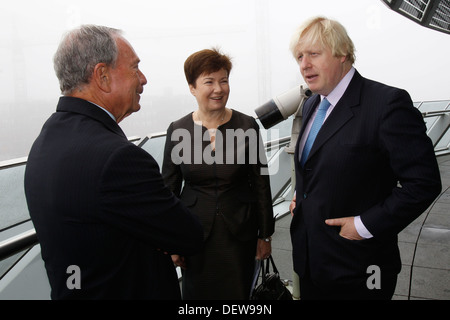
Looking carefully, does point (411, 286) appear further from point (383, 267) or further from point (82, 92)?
point (82, 92)

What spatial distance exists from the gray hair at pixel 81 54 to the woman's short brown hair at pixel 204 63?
0.88 m

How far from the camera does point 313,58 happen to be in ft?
4.98

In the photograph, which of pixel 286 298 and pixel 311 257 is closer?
pixel 311 257

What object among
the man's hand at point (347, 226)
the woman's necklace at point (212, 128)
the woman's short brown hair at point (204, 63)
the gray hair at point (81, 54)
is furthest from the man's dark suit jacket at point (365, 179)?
the gray hair at point (81, 54)

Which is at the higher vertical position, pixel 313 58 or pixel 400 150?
pixel 313 58

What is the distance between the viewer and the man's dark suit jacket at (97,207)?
99 cm

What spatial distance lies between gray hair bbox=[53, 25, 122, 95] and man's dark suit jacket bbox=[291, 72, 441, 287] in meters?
0.92

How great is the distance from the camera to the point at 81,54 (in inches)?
43.3

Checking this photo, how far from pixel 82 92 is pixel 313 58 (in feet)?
3.20

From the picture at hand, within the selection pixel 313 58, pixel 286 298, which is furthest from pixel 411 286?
pixel 313 58

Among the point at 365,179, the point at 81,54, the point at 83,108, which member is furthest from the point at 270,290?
the point at 81,54

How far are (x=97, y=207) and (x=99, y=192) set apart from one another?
5cm

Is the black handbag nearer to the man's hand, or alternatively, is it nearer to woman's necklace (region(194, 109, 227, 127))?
the man's hand

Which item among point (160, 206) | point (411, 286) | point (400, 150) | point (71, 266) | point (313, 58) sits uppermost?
point (313, 58)
